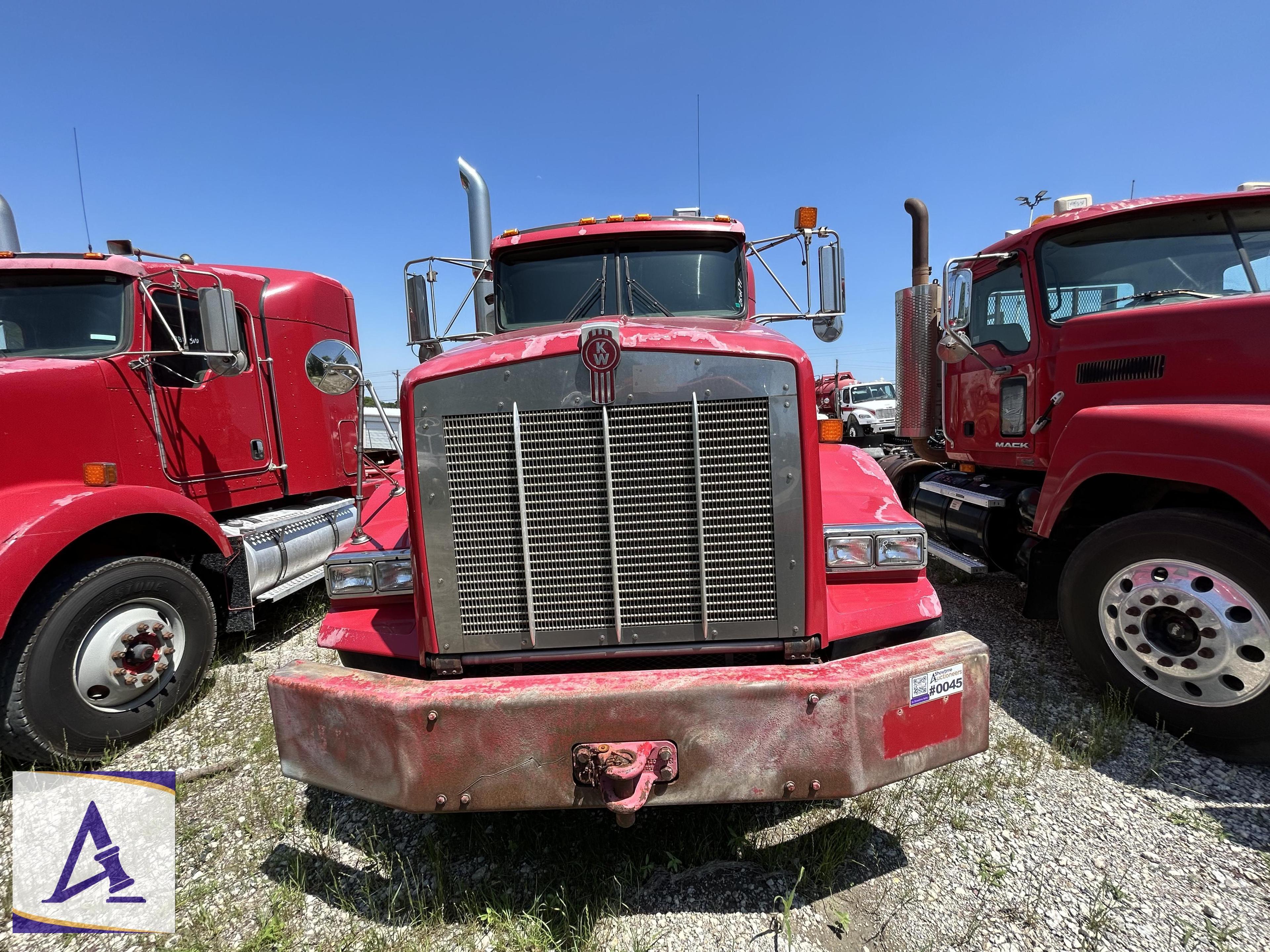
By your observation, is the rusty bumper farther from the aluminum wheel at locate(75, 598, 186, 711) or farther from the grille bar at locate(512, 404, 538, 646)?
the aluminum wheel at locate(75, 598, 186, 711)

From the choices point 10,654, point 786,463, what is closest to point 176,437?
point 10,654

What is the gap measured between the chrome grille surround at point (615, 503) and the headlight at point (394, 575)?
39cm

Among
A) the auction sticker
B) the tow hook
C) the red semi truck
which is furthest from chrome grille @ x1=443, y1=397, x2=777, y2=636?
the red semi truck

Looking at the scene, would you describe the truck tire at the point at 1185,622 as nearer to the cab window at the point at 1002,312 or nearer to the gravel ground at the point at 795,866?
the gravel ground at the point at 795,866

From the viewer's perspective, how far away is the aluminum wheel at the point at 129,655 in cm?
354

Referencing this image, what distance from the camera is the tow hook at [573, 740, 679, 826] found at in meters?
2.02

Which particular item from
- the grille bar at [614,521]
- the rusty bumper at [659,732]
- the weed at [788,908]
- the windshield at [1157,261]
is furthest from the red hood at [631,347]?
the windshield at [1157,261]

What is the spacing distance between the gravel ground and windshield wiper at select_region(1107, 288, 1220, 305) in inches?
99.3

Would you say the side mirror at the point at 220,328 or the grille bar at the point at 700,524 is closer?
the grille bar at the point at 700,524

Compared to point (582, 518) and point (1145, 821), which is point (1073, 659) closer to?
point (1145, 821)

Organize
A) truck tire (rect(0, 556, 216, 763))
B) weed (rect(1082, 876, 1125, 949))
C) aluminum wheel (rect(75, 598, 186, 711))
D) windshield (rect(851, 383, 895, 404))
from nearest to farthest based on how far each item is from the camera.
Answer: weed (rect(1082, 876, 1125, 949)) < truck tire (rect(0, 556, 216, 763)) < aluminum wheel (rect(75, 598, 186, 711)) < windshield (rect(851, 383, 895, 404))

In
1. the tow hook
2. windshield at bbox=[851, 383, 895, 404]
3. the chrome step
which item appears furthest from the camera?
windshield at bbox=[851, 383, 895, 404]

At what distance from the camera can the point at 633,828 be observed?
2.70 meters

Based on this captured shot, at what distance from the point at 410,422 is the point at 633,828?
1.94 m
